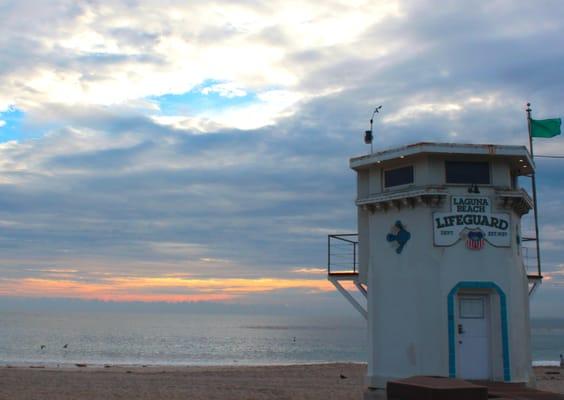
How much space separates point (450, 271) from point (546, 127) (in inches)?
239

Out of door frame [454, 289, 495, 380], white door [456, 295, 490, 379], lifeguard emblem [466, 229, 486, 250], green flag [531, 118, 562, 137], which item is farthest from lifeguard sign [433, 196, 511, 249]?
green flag [531, 118, 562, 137]

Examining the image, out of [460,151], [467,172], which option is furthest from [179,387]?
[460,151]

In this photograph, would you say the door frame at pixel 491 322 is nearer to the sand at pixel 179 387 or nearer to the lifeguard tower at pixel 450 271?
the lifeguard tower at pixel 450 271

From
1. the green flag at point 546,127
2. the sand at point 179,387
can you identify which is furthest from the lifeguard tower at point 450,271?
the sand at point 179,387

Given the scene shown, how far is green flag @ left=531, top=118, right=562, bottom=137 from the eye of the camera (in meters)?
18.7

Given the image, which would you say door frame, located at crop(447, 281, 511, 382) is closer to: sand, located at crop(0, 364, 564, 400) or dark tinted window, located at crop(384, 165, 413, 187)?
dark tinted window, located at crop(384, 165, 413, 187)

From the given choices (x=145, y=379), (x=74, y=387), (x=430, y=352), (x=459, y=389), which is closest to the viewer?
(x=459, y=389)

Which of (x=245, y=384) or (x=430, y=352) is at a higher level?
(x=430, y=352)

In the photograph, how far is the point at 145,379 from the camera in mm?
30016

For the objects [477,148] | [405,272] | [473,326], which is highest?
[477,148]

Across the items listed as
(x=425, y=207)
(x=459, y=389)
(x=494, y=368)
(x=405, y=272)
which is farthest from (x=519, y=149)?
(x=459, y=389)

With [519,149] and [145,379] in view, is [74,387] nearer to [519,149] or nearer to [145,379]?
[145,379]

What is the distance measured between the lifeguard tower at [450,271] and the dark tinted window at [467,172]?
27 millimetres

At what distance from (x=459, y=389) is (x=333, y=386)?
1498 cm
